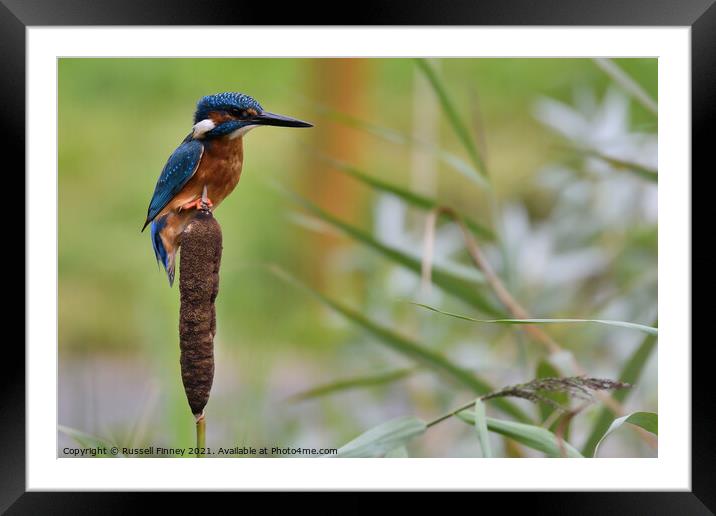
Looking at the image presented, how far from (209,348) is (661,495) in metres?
0.36

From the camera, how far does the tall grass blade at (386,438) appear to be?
50cm

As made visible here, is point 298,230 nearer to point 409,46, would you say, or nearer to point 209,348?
point 409,46

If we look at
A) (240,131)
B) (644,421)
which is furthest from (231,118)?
(644,421)

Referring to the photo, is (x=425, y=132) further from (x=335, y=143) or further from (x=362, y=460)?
(x=362, y=460)

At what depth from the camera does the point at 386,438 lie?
50 cm

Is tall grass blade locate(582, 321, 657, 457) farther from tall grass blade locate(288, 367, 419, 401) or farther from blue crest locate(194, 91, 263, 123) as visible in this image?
blue crest locate(194, 91, 263, 123)

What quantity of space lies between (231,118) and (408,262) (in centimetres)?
20

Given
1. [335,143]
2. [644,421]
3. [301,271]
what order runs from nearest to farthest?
[644,421], [301,271], [335,143]

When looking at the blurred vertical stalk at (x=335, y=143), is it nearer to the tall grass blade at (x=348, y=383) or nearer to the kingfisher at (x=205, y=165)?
the tall grass blade at (x=348, y=383)

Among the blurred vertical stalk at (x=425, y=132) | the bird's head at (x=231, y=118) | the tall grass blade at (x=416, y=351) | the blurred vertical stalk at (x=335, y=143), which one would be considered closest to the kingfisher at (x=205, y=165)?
the bird's head at (x=231, y=118)

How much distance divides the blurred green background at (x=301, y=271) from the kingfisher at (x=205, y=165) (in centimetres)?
5

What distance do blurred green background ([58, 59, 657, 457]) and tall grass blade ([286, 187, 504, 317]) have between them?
0.05 metres

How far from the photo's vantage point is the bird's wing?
49cm

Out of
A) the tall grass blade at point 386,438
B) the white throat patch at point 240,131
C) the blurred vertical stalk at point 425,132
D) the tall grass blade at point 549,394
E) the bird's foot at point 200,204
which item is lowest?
the tall grass blade at point 386,438
